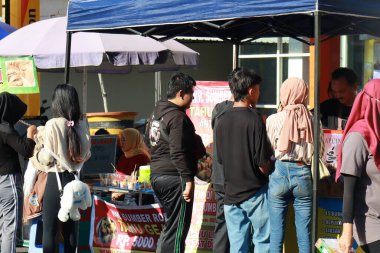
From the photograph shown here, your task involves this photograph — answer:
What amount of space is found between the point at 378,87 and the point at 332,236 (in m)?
2.42

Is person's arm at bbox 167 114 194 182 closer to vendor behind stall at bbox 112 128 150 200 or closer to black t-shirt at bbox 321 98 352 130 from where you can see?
black t-shirt at bbox 321 98 352 130

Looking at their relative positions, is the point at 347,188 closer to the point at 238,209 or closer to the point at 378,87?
the point at 378,87

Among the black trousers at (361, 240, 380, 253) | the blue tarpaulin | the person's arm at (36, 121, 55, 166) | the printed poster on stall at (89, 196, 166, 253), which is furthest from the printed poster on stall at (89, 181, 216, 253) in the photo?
the black trousers at (361, 240, 380, 253)

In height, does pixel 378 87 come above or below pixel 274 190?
above

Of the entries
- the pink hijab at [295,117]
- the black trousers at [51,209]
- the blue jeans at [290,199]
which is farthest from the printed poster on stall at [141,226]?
the pink hijab at [295,117]

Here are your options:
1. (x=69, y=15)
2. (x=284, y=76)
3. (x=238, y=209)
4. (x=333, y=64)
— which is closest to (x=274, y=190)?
(x=238, y=209)

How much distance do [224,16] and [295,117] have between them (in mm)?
994

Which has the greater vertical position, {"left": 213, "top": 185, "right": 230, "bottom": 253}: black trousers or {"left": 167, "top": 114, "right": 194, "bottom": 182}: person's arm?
{"left": 167, "top": 114, "right": 194, "bottom": 182}: person's arm

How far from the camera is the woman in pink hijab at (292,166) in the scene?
21.0ft

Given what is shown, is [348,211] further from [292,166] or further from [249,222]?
[249,222]

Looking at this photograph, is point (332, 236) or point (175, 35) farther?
point (175, 35)

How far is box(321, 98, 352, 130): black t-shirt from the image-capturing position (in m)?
7.43

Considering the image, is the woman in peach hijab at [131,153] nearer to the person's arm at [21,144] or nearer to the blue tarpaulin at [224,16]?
the blue tarpaulin at [224,16]

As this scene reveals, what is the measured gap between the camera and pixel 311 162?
21.2 feet
